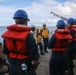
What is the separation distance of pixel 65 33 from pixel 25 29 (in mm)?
2158

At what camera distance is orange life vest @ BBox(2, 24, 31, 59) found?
4.61m

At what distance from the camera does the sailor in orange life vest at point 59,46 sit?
257 inches

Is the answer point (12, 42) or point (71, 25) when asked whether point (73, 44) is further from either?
point (12, 42)

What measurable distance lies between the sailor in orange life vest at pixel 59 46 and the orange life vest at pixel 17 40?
1.92 metres

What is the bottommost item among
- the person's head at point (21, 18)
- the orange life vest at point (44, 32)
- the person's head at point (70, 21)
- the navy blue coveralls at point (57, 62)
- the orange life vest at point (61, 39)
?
the orange life vest at point (44, 32)

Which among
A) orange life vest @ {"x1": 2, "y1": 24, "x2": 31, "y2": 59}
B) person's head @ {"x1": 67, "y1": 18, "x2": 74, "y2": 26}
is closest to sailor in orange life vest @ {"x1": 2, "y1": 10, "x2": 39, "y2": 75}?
orange life vest @ {"x1": 2, "y1": 24, "x2": 31, "y2": 59}

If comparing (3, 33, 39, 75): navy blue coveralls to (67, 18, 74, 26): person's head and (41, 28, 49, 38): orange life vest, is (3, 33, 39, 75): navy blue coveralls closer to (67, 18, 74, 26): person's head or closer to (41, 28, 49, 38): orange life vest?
(67, 18, 74, 26): person's head

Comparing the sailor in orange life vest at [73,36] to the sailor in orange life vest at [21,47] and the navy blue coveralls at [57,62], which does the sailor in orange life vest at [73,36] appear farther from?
the sailor in orange life vest at [21,47]

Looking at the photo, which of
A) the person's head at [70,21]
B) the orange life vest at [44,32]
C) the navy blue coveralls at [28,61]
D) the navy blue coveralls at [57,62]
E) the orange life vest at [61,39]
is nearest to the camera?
the navy blue coveralls at [28,61]

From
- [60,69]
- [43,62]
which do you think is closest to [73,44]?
[60,69]

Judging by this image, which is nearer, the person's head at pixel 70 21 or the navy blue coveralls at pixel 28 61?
the navy blue coveralls at pixel 28 61

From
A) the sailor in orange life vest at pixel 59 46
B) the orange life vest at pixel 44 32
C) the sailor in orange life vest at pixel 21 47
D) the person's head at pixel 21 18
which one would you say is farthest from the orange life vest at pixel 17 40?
the orange life vest at pixel 44 32

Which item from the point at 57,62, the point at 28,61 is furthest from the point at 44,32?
the point at 28,61

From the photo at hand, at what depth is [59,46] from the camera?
6.59m
